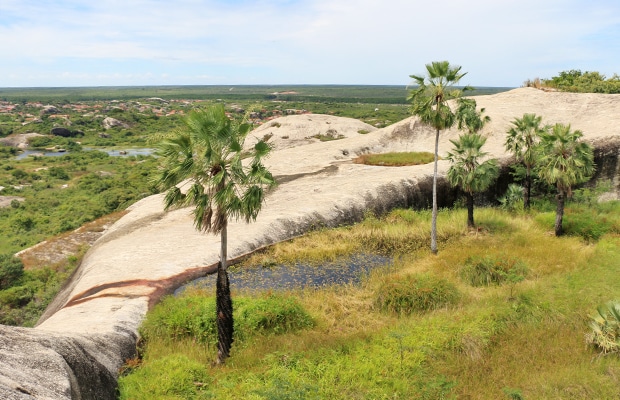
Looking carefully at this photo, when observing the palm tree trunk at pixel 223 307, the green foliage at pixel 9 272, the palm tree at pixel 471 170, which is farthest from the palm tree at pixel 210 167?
the green foliage at pixel 9 272

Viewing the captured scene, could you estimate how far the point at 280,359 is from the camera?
12906mm

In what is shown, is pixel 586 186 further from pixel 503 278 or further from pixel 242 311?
pixel 242 311

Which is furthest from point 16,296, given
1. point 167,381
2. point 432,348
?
point 432,348

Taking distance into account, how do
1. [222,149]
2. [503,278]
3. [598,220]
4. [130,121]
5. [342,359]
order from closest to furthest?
[222,149]
[342,359]
[503,278]
[598,220]
[130,121]

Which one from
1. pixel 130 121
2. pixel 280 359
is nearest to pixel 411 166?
pixel 280 359

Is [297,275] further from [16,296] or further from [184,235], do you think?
[16,296]

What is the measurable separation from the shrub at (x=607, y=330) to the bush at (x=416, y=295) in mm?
4918

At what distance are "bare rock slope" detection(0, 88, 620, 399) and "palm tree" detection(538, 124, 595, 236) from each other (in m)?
8.44

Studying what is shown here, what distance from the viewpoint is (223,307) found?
12.6 meters

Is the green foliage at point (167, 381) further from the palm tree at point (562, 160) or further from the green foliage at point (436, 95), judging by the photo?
the palm tree at point (562, 160)

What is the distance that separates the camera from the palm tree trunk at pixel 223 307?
12398 millimetres

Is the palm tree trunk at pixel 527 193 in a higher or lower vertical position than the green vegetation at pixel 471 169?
lower

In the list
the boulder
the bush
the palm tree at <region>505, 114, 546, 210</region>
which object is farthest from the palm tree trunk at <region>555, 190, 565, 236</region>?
the boulder

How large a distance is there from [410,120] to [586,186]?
17539 millimetres
